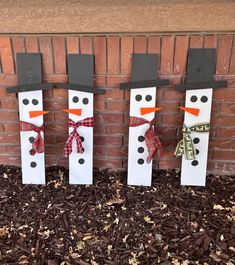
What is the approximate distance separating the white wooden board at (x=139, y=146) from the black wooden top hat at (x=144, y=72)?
42 mm

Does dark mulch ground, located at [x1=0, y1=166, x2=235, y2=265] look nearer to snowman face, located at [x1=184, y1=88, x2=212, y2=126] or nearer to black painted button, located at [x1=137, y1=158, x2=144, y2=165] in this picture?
black painted button, located at [x1=137, y1=158, x2=144, y2=165]

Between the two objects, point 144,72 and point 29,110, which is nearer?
point 144,72

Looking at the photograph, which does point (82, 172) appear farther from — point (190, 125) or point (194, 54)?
point (194, 54)

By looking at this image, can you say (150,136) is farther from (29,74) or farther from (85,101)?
(29,74)

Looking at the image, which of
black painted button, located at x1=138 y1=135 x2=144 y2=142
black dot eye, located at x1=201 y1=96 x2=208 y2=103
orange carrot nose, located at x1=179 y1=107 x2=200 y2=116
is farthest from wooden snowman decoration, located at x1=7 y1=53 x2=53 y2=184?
black dot eye, located at x1=201 y1=96 x2=208 y2=103

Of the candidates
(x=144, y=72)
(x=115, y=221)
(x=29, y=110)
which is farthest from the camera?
(x=29, y=110)

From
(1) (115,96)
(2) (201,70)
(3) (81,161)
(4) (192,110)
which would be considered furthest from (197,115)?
(3) (81,161)

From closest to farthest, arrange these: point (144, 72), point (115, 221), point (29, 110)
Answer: point (115, 221) → point (144, 72) → point (29, 110)

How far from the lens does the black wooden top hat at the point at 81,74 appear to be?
2.29 meters

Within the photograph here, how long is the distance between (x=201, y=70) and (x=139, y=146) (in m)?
0.68

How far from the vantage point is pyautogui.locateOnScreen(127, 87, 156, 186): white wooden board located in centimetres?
234

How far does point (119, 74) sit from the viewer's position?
2.33 meters

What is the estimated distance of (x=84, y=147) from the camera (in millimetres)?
2441

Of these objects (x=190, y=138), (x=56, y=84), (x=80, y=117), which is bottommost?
(x=190, y=138)
